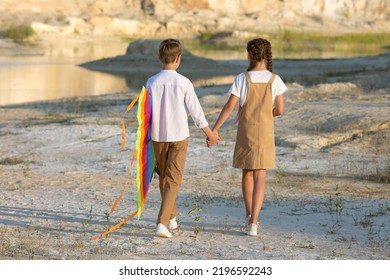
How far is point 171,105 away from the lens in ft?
21.3

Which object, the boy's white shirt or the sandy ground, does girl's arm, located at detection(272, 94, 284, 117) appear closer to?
the boy's white shirt

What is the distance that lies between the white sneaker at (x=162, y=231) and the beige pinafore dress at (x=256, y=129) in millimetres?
709

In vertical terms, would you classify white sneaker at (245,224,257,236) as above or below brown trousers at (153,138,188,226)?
below

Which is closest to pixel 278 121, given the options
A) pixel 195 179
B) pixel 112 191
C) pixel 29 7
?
pixel 195 179

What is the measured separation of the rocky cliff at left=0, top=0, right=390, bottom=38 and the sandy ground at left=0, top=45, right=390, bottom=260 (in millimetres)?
39605

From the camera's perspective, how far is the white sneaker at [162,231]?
6.62 meters

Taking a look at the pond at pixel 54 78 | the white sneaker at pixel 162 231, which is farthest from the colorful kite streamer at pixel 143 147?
the pond at pixel 54 78

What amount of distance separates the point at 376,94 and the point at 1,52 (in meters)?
29.3

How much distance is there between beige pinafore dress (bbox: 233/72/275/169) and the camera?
6.62 m

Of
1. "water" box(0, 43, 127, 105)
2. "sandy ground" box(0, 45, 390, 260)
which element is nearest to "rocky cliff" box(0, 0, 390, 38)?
"water" box(0, 43, 127, 105)

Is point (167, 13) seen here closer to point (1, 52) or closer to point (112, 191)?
point (1, 52)

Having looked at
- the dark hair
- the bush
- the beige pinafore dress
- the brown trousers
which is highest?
the dark hair

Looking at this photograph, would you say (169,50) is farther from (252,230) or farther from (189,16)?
(189,16)

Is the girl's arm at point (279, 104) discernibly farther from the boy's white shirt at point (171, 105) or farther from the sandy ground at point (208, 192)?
the sandy ground at point (208, 192)
